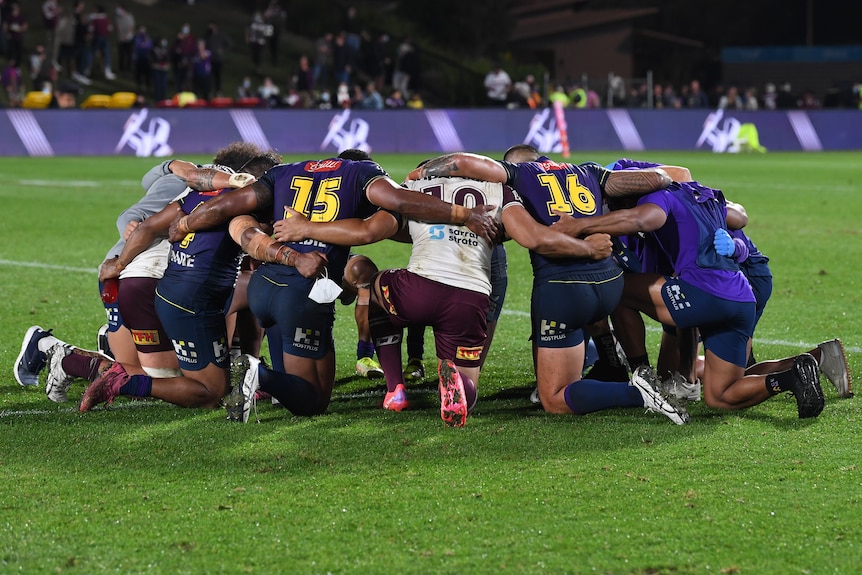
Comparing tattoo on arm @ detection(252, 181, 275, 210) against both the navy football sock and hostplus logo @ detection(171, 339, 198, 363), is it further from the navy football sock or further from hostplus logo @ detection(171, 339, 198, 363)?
the navy football sock

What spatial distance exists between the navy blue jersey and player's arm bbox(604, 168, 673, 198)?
211 centimetres

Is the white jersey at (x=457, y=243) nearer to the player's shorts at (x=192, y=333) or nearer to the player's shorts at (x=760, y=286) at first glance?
the player's shorts at (x=192, y=333)

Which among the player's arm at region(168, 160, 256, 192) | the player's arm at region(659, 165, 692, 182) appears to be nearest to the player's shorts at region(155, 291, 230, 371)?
the player's arm at region(168, 160, 256, 192)

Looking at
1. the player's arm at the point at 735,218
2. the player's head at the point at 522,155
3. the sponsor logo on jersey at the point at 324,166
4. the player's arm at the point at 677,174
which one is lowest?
the player's arm at the point at 735,218

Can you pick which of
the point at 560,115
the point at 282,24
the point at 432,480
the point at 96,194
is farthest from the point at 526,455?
the point at 282,24

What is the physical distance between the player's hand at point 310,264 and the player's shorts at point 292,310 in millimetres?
63

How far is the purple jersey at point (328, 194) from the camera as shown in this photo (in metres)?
6.23

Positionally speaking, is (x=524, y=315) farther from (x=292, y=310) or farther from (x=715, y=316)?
(x=292, y=310)

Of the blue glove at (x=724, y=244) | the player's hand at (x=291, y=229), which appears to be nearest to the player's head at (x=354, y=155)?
the player's hand at (x=291, y=229)

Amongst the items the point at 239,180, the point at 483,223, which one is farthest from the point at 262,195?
the point at 483,223

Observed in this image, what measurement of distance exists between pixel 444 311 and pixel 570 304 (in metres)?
0.65

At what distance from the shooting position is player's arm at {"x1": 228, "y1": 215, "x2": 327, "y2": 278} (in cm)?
600

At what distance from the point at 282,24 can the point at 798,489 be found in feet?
141

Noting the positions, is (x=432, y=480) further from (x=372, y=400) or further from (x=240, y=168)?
(x=240, y=168)
